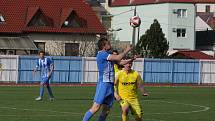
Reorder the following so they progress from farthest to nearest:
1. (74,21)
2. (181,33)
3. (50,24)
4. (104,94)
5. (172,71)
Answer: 1. (181,33)
2. (74,21)
3. (50,24)
4. (172,71)
5. (104,94)

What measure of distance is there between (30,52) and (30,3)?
8531 millimetres

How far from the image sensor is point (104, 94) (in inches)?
607

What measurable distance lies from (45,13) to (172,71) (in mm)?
20526

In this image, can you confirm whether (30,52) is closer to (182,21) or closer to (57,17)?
(57,17)

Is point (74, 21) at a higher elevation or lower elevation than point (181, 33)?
higher

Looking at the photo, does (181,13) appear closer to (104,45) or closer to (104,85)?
(104,85)

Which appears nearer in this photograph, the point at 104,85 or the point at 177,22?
the point at 104,85

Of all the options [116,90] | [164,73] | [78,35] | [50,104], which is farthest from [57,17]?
[116,90]

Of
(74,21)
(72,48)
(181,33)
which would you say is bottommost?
(72,48)

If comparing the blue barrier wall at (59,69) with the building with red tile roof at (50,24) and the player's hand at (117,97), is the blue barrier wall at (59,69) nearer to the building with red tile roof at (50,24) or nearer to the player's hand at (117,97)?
the building with red tile roof at (50,24)

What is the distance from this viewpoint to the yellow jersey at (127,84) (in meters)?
16.1

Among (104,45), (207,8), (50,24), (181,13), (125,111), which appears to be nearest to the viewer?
(104,45)

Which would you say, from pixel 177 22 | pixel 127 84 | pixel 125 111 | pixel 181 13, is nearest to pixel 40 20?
pixel 177 22

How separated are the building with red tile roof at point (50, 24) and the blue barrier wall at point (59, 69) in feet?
53.5
